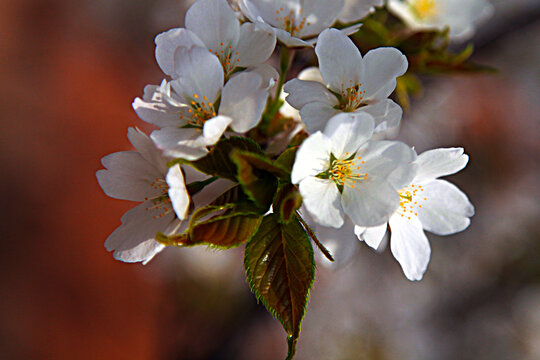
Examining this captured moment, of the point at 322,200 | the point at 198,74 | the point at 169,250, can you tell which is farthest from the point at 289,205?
the point at 169,250

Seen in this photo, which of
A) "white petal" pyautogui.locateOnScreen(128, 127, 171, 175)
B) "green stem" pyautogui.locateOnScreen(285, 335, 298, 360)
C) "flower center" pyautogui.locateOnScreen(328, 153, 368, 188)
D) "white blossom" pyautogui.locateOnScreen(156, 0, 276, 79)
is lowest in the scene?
"green stem" pyautogui.locateOnScreen(285, 335, 298, 360)

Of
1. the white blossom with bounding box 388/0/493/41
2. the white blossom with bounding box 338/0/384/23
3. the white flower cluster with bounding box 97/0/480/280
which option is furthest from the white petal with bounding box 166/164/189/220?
the white blossom with bounding box 388/0/493/41

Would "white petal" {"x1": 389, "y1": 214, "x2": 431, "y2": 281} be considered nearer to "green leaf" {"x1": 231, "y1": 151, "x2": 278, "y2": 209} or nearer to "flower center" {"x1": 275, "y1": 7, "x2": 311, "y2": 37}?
"green leaf" {"x1": 231, "y1": 151, "x2": 278, "y2": 209}

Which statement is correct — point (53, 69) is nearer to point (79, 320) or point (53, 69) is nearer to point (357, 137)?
point (79, 320)

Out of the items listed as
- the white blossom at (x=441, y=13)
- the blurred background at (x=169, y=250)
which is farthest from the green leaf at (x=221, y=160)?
the blurred background at (x=169, y=250)

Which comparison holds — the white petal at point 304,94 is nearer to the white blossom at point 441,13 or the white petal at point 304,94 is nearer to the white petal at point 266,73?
the white petal at point 266,73
